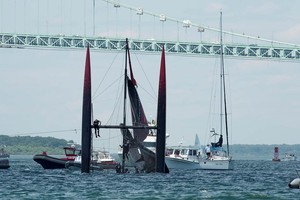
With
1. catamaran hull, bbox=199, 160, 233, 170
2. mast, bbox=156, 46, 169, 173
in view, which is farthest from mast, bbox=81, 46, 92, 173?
catamaran hull, bbox=199, 160, 233, 170

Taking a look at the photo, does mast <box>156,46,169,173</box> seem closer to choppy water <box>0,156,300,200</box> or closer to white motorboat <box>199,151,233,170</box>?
choppy water <box>0,156,300,200</box>

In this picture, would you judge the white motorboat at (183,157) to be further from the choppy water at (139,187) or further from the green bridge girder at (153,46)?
the green bridge girder at (153,46)

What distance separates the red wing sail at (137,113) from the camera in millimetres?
71188

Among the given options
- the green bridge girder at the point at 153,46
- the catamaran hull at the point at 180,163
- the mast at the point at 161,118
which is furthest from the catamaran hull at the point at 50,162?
the green bridge girder at the point at 153,46

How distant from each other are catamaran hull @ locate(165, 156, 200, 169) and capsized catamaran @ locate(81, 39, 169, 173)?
18.0 m

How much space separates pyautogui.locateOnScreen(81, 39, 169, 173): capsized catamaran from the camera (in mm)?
68875

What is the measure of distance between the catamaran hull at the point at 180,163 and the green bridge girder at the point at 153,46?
195 feet

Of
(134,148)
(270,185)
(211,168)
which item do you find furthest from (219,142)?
(270,185)

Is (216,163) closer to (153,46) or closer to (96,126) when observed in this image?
(96,126)

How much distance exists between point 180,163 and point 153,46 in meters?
62.5

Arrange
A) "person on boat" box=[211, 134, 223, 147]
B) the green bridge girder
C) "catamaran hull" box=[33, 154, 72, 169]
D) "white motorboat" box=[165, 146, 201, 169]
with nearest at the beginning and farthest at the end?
"catamaran hull" box=[33, 154, 72, 169] → "white motorboat" box=[165, 146, 201, 169] → "person on boat" box=[211, 134, 223, 147] → the green bridge girder

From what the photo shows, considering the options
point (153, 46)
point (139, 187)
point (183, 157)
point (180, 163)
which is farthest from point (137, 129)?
point (153, 46)

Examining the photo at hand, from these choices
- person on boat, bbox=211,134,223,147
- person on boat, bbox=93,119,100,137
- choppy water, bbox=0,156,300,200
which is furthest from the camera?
person on boat, bbox=211,134,223,147

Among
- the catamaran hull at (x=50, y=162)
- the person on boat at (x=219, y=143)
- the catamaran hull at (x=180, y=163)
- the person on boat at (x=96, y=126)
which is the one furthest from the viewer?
the person on boat at (x=219, y=143)
